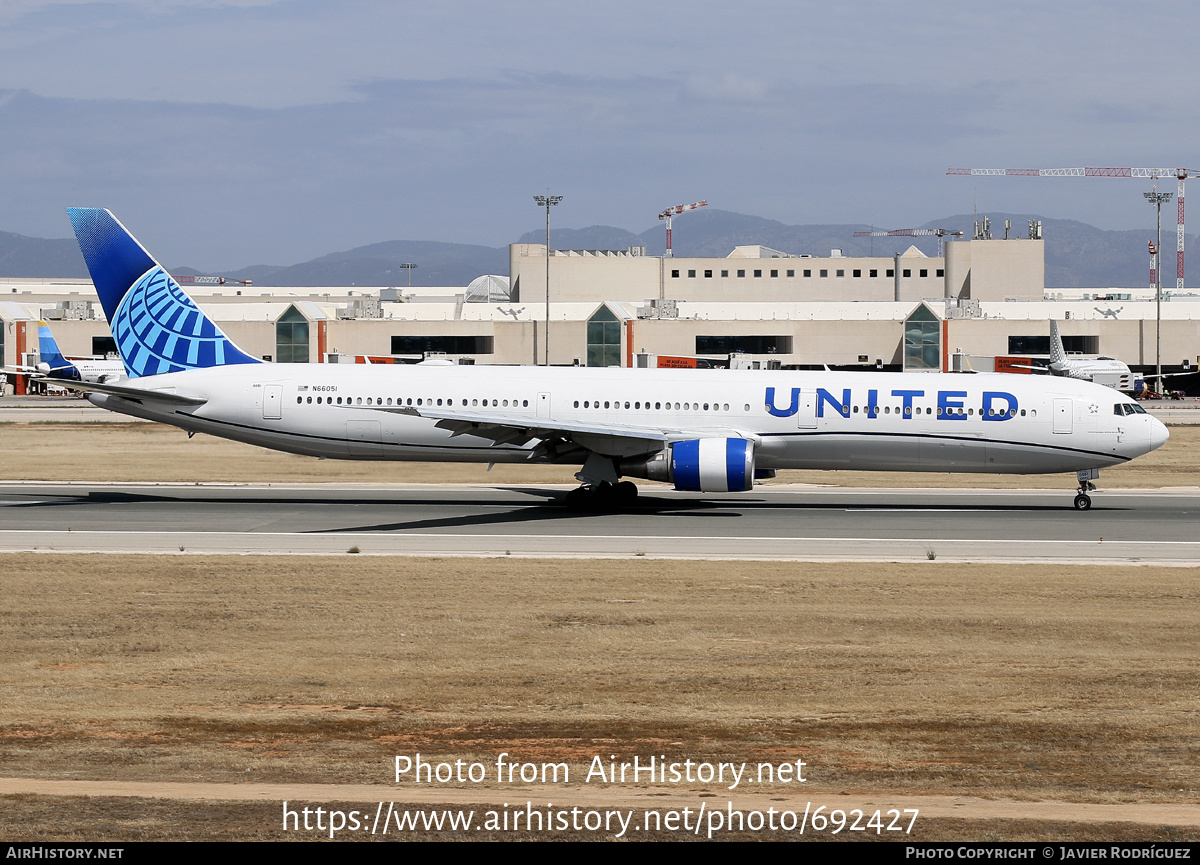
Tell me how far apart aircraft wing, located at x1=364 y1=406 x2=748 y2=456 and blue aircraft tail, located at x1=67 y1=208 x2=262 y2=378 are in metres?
7.46

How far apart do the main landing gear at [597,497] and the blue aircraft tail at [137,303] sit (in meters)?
10.6

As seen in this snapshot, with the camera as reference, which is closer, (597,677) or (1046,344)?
(597,677)

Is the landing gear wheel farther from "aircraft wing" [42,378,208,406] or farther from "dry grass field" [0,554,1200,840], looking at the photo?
"aircraft wing" [42,378,208,406]

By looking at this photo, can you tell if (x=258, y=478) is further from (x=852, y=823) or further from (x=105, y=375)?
(x=105, y=375)

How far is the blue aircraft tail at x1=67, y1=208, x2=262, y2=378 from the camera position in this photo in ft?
117

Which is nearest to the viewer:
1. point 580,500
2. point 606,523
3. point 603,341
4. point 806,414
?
point 606,523

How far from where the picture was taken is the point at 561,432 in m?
31.5

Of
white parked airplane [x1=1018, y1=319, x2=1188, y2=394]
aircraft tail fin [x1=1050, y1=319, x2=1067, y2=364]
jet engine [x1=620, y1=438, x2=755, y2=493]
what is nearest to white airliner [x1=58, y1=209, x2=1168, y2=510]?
jet engine [x1=620, y1=438, x2=755, y2=493]

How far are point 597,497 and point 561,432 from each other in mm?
2731

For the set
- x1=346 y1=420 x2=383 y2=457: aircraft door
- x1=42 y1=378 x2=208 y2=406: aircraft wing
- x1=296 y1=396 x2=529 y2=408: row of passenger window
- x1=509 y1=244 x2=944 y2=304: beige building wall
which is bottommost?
x1=346 y1=420 x2=383 y2=457: aircraft door

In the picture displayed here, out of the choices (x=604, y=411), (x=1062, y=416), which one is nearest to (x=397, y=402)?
(x=604, y=411)

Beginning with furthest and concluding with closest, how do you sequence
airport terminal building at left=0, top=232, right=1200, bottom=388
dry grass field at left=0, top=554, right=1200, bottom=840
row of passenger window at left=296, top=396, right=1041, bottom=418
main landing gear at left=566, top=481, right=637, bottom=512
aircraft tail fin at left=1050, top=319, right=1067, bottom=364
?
airport terminal building at left=0, top=232, right=1200, bottom=388
aircraft tail fin at left=1050, top=319, right=1067, bottom=364
main landing gear at left=566, top=481, right=637, bottom=512
row of passenger window at left=296, top=396, right=1041, bottom=418
dry grass field at left=0, top=554, right=1200, bottom=840

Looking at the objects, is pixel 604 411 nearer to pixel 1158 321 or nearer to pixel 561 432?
pixel 561 432

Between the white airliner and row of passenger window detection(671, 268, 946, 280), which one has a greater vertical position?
row of passenger window detection(671, 268, 946, 280)
